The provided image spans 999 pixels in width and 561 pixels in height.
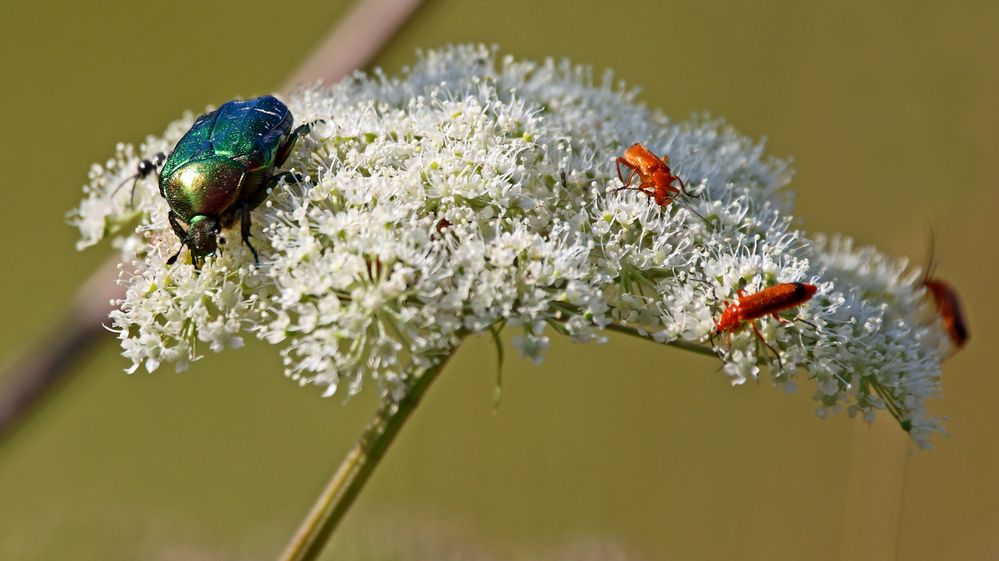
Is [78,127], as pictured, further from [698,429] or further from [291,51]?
[698,429]

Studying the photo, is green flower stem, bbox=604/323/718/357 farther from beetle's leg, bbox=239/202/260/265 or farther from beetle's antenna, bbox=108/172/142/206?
beetle's antenna, bbox=108/172/142/206

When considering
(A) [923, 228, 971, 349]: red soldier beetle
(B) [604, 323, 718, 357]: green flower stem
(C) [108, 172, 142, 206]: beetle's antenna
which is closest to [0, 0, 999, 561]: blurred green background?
(A) [923, 228, 971, 349]: red soldier beetle

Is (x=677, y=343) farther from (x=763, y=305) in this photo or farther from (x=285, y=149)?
(x=285, y=149)

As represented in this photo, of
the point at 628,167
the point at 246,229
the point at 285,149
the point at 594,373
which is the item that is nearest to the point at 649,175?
the point at 628,167

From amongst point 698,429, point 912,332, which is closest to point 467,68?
point 912,332

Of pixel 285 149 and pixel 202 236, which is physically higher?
pixel 285 149
